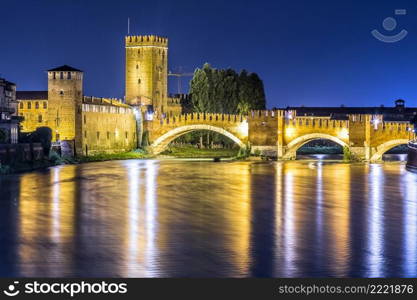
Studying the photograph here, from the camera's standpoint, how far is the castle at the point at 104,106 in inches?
1859

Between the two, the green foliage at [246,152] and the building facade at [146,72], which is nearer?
the green foliage at [246,152]

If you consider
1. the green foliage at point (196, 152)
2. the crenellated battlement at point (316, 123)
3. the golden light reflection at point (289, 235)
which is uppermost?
the crenellated battlement at point (316, 123)

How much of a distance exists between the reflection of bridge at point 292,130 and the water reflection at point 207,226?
14.7 meters

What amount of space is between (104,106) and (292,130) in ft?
38.3

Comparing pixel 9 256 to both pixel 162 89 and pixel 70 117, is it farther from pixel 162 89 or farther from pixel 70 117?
pixel 162 89

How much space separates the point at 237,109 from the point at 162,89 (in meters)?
6.00

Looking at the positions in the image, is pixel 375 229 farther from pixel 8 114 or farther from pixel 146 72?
pixel 146 72

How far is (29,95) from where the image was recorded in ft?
191

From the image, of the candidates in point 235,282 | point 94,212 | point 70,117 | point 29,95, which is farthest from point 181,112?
point 235,282

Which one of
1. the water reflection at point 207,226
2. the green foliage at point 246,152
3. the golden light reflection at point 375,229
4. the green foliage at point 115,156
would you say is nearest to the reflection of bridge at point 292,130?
the green foliage at point 246,152

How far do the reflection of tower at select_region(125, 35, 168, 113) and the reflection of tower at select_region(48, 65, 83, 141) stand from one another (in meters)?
10.3

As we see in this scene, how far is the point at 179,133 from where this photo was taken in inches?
2217

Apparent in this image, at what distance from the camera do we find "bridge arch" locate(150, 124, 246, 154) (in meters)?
54.2

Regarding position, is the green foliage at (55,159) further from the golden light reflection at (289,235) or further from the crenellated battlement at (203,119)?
the golden light reflection at (289,235)
